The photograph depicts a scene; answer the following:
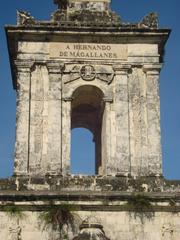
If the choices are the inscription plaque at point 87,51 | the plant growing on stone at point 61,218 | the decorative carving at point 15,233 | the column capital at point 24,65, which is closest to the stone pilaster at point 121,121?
the inscription plaque at point 87,51

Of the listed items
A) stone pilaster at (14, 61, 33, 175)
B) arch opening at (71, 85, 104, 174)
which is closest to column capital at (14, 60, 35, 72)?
stone pilaster at (14, 61, 33, 175)

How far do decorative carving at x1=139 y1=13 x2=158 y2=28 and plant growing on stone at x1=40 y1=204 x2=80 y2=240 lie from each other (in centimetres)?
590

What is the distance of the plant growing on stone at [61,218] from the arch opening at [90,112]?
11.6 ft

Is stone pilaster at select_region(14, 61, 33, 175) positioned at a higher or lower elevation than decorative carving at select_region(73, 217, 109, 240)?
higher

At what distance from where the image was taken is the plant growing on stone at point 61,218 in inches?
671

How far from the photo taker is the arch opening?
770 inches

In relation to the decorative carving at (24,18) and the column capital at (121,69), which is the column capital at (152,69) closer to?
the column capital at (121,69)

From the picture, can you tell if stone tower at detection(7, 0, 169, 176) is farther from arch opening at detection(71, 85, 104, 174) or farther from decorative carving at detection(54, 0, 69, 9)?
decorative carving at detection(54, 0, 69, 9)

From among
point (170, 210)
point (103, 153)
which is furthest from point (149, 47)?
point (170, 210)

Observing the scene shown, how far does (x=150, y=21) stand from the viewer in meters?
19.8

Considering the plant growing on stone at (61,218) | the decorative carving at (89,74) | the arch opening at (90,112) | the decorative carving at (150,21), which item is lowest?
the plant growing on stone at (61,218)

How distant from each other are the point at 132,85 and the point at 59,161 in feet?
10.1

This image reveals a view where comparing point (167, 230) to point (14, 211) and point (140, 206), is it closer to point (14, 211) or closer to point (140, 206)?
point (140, 206)

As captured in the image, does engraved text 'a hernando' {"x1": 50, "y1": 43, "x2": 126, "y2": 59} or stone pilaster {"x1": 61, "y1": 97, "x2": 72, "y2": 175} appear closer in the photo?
stone pilaster {"x1": 61, "y1": 97, "x2": 72, "y2": 175}
